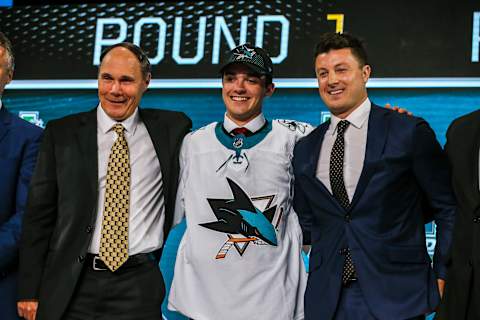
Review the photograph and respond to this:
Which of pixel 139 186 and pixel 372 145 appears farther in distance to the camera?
pixel 139 186

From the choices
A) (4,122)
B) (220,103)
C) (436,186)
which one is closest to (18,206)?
(4,122)

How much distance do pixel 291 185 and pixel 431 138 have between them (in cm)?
61

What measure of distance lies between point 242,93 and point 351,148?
53 centimetres

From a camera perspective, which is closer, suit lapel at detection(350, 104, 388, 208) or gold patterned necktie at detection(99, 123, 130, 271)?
suit lapel at detection(350, 104, 388, 208)

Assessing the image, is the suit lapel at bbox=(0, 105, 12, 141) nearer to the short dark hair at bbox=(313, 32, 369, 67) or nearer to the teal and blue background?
the short dark hair at bbox=(313, 32, 369, 67)

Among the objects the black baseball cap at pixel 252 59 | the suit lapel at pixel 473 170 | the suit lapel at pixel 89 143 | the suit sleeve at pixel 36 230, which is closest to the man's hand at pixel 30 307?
the suit sleeve at pixel 36 230

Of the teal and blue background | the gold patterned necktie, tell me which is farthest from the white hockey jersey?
the teal and blue background

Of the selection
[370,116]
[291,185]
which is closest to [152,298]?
[291,185]

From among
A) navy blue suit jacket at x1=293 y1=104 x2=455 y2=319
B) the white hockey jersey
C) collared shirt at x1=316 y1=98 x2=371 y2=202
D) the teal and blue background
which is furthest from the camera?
the teal and blue background

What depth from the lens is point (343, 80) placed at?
9.02 feet

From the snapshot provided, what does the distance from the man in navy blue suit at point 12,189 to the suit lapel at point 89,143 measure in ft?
0.75

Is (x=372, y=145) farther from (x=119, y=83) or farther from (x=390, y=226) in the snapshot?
(x=119, y=83)

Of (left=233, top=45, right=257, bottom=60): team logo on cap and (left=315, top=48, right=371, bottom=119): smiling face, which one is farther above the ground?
(left=233, top=45, right=257, bottom=60): team logo on cap

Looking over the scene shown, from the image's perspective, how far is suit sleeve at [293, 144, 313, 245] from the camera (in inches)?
113
